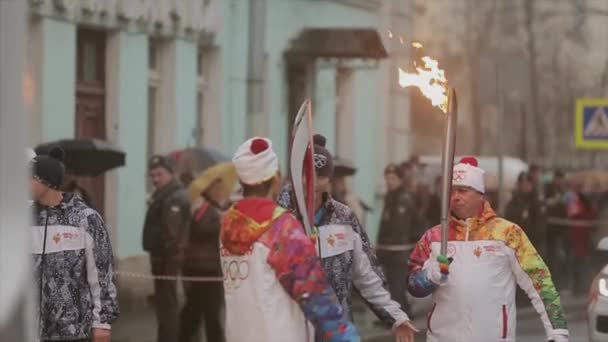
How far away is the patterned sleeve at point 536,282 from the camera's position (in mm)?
8422

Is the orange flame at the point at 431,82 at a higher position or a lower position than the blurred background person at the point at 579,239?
higher

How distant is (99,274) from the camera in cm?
869

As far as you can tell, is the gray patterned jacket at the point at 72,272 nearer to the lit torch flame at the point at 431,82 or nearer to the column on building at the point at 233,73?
the lit torch flame at the point at 431,82

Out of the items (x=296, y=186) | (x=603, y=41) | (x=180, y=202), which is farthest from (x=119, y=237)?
(x=603, y=41)

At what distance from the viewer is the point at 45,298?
859cm

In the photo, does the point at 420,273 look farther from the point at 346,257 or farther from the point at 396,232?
the point at 396,232

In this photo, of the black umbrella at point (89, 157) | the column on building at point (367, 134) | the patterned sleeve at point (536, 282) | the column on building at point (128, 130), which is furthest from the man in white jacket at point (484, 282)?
the column on building at point (367, 134)

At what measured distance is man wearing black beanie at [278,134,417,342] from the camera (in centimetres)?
857

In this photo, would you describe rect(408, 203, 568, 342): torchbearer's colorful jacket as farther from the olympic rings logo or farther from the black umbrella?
the black umbrella

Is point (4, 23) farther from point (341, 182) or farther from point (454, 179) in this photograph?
point (341, 182)

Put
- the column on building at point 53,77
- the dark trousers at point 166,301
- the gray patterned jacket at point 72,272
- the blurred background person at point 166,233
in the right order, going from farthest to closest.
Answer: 1. the column on building at point 53,77
2. the dark trousers at point 166,301
3. the blurred background person at point 166,233
4. the gray patterned jacket at point 72,272

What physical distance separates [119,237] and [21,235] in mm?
17750

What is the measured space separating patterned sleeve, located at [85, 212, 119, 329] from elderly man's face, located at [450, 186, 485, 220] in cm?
172

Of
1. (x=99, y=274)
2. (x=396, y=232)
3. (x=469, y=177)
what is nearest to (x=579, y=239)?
(x=396, y=232)
